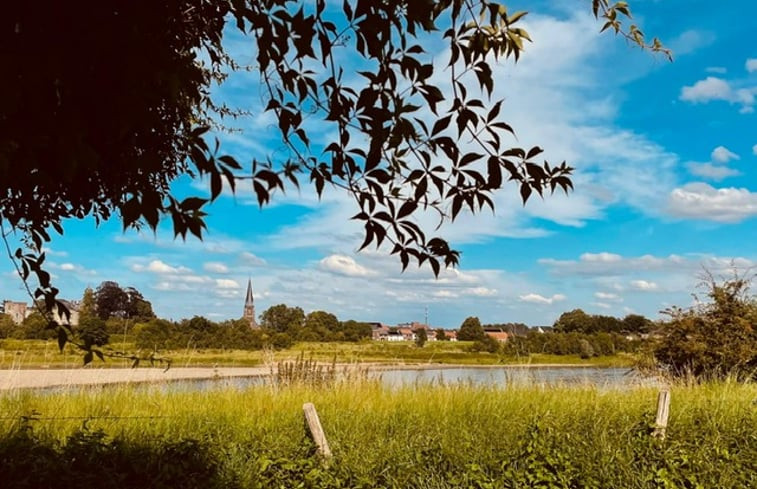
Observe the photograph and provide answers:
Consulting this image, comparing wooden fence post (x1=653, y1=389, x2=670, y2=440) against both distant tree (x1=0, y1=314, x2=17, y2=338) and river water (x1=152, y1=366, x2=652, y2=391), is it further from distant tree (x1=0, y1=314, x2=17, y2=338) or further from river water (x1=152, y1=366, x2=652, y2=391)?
distant tree (x1=0, y1=314, x2=17, y2=338)

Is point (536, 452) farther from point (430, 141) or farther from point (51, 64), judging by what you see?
point (51, 64)

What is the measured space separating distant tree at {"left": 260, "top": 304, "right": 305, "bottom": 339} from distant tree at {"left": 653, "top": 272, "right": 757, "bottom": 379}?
45.9 ft

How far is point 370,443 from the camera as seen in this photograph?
19.3ft

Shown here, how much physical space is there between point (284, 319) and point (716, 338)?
19.5m

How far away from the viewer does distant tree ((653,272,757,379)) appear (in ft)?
34.9

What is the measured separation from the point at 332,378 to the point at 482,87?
808 centimetres

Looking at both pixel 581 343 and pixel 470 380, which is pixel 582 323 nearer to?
pixel 581 343

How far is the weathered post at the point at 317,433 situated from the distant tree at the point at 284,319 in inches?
665

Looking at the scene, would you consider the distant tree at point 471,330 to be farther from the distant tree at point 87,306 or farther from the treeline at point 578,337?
the distant tree at point 87,306

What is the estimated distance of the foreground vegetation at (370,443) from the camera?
16.2ft

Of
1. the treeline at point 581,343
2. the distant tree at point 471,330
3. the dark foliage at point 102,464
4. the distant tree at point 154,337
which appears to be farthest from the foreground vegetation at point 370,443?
the distant tree at point 471,330

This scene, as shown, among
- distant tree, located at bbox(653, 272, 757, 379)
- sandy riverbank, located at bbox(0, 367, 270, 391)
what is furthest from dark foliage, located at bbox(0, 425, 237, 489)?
distant tree, located at bbox(653, 272, 757, 379)

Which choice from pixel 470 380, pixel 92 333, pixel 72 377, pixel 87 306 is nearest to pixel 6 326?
pixel 72 377

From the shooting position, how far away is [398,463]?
5.58 m
